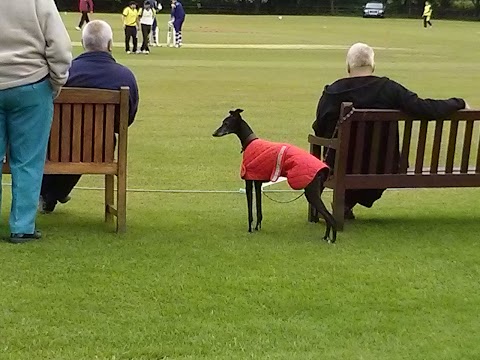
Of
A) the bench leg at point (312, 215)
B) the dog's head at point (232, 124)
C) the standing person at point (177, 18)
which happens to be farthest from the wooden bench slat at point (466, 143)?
the standing person at point (177, 18)

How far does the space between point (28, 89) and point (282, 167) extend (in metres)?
2.00

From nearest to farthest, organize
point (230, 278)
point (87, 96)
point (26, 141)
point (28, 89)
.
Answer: point (230, 278) < point (28, 89) < point (26, 141) < point (87, 96)

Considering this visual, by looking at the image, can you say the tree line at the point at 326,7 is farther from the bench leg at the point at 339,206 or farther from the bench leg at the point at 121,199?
the bench leg at the point at 121,199

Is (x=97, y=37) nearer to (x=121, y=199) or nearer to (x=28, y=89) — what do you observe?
(x=28, y=89)

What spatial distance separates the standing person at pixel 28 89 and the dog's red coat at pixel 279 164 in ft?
5.24

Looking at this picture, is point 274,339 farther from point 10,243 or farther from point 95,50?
point 95,50

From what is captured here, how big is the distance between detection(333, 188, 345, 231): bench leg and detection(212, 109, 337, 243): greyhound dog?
155 millimetres

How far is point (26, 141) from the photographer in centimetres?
698

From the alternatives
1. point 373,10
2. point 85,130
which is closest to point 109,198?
point 85,130

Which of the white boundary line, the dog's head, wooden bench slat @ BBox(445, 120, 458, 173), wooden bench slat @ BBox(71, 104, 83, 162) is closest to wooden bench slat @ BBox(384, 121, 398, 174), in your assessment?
wooden bench slat @ BBox(445, 120, 458, 173)

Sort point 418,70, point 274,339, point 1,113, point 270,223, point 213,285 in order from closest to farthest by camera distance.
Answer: point 274,339, point 213,285, point 1,113, point 270,223, point 418,70

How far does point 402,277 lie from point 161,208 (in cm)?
295

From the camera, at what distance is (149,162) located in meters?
11.5

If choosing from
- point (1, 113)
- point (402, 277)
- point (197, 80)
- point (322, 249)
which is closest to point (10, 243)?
point (1, 113)
